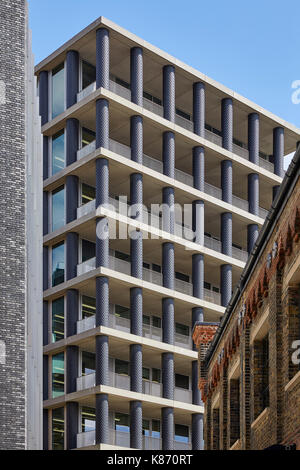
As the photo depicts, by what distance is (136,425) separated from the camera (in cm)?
5084

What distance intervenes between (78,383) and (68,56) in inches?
771

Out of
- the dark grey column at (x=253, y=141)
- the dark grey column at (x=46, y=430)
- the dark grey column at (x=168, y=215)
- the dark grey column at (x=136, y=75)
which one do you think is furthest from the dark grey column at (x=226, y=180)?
the dark grey column at (x=46, y=430)

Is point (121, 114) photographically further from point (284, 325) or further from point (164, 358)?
point (284, 325)

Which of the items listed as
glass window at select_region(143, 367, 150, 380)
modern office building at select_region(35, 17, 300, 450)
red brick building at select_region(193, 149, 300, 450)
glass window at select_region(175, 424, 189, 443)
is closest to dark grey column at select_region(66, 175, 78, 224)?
modern office building at select_region(35, 17, 300, 450)

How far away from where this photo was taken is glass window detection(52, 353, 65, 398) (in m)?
52.3

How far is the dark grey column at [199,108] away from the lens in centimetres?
5959

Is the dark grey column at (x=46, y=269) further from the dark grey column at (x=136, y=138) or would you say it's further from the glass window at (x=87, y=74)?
the glass window at (x=87, y=74)

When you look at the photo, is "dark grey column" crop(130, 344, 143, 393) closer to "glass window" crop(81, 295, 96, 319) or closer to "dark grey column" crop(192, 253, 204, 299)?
"glass window" crop(81, 295, 96, 319)

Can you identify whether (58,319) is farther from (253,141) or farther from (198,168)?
(253,141)

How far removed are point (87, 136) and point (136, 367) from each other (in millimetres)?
14572

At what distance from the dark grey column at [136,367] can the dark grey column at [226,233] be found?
10.8 m

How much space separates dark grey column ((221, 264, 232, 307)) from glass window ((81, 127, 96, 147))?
11.9 metres

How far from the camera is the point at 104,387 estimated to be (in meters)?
49.4
